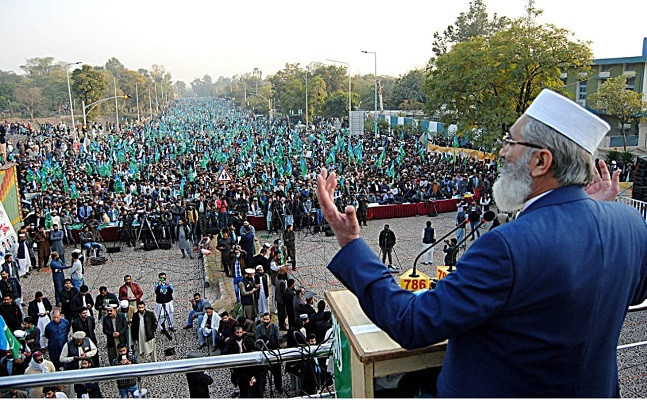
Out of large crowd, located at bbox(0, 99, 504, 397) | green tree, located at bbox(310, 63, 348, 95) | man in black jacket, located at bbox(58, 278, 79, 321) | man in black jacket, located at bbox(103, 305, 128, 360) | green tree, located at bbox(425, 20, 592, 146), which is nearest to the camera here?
large crowd, located at bbox(0, 99, 504, 397)

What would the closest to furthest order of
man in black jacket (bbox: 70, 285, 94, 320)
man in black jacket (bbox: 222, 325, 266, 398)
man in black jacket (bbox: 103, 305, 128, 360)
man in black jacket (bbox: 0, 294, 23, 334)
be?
1. man in black jacket (bbox: 222, 325, 266, 398)
2. man in black jacket (bbox: 103, 305, 128, 360)
3. man in black jacket (bbox: 0, 294, 23, 334)
4. man in black jacket (bbox: 70, 285, 94, 320)

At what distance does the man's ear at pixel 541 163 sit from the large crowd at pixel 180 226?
58.1 inches

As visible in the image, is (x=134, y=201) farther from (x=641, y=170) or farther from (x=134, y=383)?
(x=641, y=170)

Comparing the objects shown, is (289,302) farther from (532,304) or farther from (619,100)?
(619,100)

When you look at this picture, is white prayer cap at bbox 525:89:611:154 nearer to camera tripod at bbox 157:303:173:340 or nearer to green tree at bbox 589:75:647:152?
camera tripod at bbox 157:303:173:340

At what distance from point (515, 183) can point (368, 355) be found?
2.38 feet

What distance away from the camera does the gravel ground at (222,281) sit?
8227 mm

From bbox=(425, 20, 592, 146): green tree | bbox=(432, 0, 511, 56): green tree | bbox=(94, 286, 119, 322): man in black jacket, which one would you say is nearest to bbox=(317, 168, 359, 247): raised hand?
bbox=(94, 286, 119, 322): man in black jacket

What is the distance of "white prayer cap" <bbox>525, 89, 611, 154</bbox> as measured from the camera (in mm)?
1523

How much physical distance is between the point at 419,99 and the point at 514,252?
62.4 m

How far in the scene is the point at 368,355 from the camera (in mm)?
1732

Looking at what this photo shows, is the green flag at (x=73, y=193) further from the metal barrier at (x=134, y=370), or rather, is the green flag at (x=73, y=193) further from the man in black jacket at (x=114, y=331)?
the metal barrier at (x=134, y=370)

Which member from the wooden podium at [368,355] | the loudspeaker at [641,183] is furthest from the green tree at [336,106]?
the wooden podium at [368,355]

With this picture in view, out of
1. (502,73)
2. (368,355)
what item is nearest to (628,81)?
(502,73)
